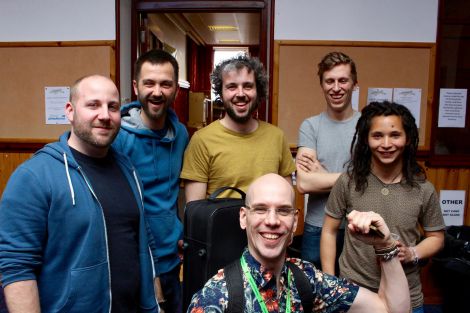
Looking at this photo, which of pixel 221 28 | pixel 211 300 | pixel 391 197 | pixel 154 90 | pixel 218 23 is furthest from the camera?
pixel 221 28

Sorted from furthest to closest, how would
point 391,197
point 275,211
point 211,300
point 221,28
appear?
point 221,28, point 391,197, point 275,211, point 211,300

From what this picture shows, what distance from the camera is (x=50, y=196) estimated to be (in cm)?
131

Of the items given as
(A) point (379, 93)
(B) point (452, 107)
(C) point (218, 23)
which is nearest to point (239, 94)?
(A) point (379, 93)

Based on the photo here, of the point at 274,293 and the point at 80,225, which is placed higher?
the point at 80,225

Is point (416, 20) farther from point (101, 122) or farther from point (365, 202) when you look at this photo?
point (101, 122)

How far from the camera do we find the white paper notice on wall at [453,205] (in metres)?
3.33

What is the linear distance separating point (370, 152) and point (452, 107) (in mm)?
2095

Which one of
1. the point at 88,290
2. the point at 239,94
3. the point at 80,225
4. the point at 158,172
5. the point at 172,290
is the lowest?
the point at 172,290

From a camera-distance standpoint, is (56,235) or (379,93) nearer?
(56,235)

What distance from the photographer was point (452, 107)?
131 inches

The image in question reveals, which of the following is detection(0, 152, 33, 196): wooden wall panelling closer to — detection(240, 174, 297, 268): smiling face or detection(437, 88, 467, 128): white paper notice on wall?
detection(240, 174, 297, 268): smiling face

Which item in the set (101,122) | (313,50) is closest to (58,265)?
(101,122)

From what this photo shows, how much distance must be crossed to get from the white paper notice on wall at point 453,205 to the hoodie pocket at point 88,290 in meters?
2.86

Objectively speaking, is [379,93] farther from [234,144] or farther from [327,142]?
[234,144]
